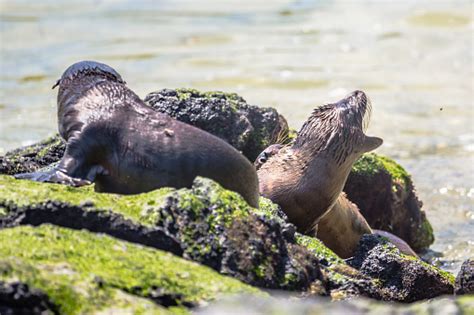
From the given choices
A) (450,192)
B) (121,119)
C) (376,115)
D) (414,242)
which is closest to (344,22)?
(376,115)

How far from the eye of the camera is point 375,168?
9203 millimetres

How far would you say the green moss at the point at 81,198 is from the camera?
5047 mm

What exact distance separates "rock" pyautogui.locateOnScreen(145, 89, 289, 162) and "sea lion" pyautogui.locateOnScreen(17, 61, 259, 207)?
137 centimetres

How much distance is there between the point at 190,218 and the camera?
5133 mm

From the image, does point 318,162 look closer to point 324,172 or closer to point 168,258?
point 324,172

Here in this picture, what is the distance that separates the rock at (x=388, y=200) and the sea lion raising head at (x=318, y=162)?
0.69m

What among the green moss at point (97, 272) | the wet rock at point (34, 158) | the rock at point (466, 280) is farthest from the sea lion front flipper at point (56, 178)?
the rock at point (466, 280)

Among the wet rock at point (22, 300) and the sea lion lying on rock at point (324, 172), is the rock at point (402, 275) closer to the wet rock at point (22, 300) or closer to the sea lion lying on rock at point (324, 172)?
the sea lion lying on rock at point (324, 172)

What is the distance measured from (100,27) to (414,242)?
1405 centimetres

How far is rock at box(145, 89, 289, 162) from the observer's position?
7.92 meters

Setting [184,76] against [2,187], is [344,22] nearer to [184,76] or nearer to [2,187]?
[184,76]

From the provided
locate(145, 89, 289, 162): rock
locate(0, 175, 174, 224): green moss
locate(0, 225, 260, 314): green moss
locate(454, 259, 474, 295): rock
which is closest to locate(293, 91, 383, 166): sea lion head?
locate(145, 89, 289, 162): rock

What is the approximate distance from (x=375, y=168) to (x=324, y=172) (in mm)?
1421

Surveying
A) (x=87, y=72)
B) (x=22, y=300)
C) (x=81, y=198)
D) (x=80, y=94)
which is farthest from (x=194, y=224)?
(x=87, y=72)
